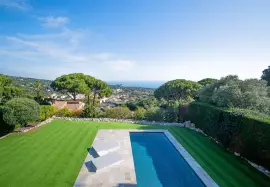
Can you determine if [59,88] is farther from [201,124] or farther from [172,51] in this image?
[201,124]

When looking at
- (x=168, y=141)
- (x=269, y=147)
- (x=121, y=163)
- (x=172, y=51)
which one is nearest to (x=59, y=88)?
(x=172, y=51)

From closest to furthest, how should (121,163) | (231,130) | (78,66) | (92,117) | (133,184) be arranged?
(133,184) → (121,163) → (231,130) → (92,117) → (78,66)

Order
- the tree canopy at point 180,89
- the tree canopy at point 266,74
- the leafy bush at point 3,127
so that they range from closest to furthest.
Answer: the leafy bush at point 3,127
the tree canopy at point 266,74
the tree canopy at point 180,89

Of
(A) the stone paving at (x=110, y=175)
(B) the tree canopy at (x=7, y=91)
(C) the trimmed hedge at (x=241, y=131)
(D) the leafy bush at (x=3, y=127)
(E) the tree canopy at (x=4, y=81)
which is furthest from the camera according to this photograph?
(E) the tree canopy at (x=4, y=81)

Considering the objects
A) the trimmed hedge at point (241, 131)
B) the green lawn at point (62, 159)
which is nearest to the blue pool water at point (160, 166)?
the green lawn at point (62, 159)

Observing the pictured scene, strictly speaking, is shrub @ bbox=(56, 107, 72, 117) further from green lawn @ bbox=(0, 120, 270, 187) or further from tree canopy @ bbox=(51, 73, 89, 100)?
tree canopy @ bbox=(51, 73, 89, 100)

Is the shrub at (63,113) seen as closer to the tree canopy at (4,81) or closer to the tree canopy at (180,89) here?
the tree canopy at (4,81)
